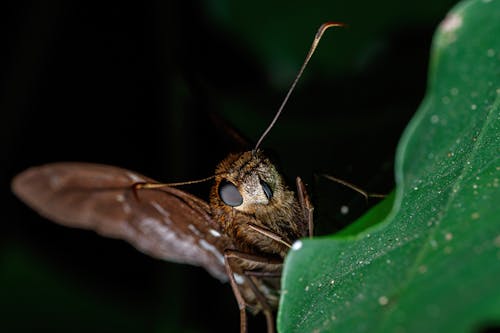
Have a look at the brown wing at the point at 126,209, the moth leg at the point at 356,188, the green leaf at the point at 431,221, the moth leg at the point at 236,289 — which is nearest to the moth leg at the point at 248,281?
the moth leg at the point at 236,289

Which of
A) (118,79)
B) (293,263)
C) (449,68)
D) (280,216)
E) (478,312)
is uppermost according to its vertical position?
(118,79)

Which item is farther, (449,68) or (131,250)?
(131,250)

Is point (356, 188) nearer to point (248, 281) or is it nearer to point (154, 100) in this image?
point (248, 281)

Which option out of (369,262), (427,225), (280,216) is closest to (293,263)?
(369,262)

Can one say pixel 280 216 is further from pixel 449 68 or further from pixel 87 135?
pixel 87 135

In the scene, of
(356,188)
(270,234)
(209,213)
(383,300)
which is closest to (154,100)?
(209,213)

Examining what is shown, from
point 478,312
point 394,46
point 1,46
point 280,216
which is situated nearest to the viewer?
point 478,312

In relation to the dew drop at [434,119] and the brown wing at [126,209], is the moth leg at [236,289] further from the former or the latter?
the dew drop at [434,119]

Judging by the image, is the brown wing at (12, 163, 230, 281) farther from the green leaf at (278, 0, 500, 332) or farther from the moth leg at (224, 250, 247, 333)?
the green leaf at (278, 0, 500, 332)
